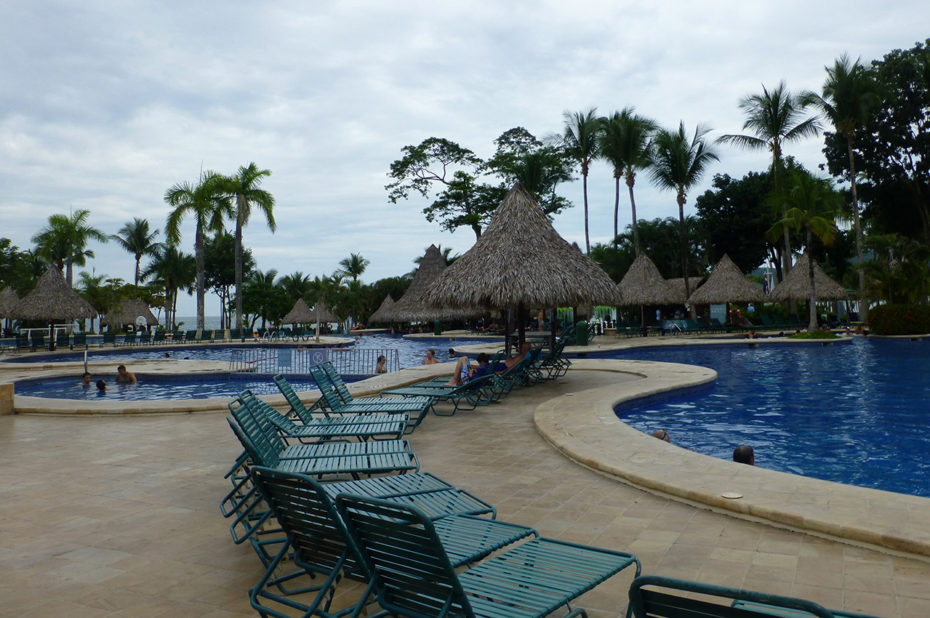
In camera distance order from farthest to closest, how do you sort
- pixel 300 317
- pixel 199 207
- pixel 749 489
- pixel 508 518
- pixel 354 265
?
pixel 354 265, pixel 300 317, pixel 199 207, pixel 749 489, pixel 508 518

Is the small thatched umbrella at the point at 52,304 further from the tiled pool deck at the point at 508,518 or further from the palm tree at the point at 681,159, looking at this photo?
the palm tree at the point at 681,159

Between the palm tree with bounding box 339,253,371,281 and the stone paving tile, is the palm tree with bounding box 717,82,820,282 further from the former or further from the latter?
the palm tree with bounding box 339,253,371,281

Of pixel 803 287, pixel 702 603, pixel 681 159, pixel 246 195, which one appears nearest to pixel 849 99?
pixel 681 159

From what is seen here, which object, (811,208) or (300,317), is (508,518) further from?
(300,317)

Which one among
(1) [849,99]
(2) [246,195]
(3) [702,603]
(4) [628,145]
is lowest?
(3) [702,603]

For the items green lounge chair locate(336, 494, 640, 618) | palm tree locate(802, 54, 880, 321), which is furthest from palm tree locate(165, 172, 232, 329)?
green lounge chair locate(336, 494, 640, 618)

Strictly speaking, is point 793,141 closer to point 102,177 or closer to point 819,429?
point 819,429

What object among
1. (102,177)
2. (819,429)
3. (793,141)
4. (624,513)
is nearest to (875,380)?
(819,429)

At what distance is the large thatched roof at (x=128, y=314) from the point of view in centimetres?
4416

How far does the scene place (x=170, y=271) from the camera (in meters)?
53.7

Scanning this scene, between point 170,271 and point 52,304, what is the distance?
82.4 ft

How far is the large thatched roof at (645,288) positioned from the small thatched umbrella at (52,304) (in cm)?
2875

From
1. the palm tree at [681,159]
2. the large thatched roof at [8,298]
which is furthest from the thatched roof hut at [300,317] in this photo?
the palm tree at [681,159]

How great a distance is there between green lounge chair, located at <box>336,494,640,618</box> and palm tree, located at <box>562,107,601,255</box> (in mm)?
34734
